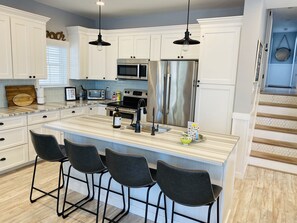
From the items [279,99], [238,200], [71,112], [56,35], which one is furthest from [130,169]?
[279,99]

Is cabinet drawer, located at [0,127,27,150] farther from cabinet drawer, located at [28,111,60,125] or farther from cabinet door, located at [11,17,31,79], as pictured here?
cabinet door, located at [11,17,31,79]

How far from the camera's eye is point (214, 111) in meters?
3.76

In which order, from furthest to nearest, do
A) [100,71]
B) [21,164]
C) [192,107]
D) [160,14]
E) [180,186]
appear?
[100,71] < [160,14] < [192,107] < [21,164] < [180,186]

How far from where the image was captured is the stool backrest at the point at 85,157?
215cm

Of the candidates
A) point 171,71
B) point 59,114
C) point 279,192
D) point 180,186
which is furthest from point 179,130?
point 59,114

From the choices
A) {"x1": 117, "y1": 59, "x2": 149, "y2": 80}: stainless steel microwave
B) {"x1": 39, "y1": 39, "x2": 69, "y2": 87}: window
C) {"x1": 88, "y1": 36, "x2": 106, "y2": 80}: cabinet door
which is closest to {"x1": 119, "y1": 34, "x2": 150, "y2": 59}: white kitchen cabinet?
{"x1": 117, "y1": 59, "x2": 149, "y2": 80}: stainless steel microwave

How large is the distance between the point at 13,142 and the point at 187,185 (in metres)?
2.94

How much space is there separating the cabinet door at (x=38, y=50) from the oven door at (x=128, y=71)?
1506 mm

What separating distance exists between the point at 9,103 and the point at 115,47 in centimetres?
234

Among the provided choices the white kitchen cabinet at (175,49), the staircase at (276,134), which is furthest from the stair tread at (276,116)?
the white kitchen cabinet at (175,49)

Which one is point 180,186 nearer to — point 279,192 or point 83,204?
point 83,204

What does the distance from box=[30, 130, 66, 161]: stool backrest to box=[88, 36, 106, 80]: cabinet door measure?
2.87 metres

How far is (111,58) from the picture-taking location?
199 inches

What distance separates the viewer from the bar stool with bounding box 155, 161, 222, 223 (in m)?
1.65
